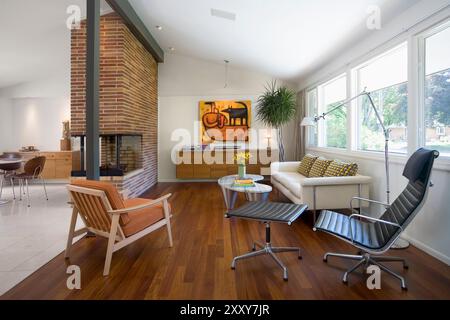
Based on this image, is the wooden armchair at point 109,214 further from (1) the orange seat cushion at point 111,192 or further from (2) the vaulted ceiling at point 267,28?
(2) the vaulted ceiling at point 267,28

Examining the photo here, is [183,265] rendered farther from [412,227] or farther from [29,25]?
[29,25]

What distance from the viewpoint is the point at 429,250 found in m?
2.60

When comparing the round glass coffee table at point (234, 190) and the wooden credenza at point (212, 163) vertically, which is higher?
the wooden credenza at point (212, 163)

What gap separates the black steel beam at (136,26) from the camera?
3954 mm

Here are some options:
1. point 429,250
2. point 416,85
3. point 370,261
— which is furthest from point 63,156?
point 429,250

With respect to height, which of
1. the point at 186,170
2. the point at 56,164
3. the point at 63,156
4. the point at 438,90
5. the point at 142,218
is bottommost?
the point at 142,218

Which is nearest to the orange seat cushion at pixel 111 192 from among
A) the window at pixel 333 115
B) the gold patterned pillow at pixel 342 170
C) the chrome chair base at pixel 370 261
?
the chrome chair base at pixel 370 261

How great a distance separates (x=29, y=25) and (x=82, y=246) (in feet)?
12.5

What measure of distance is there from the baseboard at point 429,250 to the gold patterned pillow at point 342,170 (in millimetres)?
936

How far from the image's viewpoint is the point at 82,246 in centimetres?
285

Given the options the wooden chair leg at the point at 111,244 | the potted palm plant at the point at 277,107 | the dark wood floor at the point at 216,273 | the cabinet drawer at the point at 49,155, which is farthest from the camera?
the cabinet drawer at the point at 49,155

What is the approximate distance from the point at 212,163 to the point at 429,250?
4.69 meters

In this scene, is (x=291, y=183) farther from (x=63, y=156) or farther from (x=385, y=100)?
(x=63, y=156)
